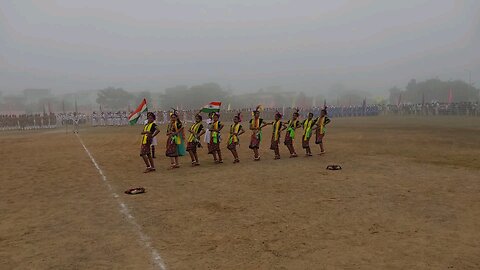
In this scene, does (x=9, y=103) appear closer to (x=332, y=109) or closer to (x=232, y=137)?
(x=332, y=109)

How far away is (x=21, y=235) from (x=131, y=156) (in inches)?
379

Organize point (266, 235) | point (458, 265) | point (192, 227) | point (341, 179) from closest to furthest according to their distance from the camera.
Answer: point (458, 265) → point (266, 235) → point (192, 227) → point (341, 179)

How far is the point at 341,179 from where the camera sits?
10.1 metres

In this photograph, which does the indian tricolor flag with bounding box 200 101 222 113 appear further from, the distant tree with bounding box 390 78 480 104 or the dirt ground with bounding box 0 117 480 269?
the distant tree with bounding box 390 78 480 104

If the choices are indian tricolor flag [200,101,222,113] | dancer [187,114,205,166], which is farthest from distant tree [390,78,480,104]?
dancer [187,114,205,166]

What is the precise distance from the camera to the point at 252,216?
23.1 feet

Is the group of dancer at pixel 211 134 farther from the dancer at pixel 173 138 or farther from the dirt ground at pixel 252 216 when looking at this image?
the dirt ground at pixel 252 216

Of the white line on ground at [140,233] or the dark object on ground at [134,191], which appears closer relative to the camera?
the white line on ground at [140,233]

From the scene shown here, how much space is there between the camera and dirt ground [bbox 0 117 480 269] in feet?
16.9

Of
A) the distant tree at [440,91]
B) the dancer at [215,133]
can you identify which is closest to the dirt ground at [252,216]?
the dancer at [215,133]

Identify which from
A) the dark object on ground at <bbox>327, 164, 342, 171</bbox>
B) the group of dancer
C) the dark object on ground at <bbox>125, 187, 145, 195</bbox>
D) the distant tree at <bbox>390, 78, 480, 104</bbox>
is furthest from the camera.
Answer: the distant tree at <bbox>390, 78, 480, 104</bbox>

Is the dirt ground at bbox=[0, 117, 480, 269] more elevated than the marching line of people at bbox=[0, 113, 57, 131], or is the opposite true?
the marching line of people at bbox=[0, 113, 57, 131]

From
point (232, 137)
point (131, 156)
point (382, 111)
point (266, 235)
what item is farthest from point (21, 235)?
point (382, 111)

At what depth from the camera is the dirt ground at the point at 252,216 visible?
5.16 meters
